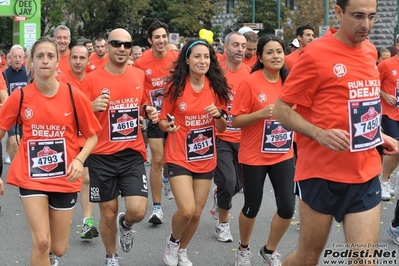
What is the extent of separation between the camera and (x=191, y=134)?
23.1ft

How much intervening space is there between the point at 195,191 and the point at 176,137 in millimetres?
527

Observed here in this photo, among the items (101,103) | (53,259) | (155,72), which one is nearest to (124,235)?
(53,259)

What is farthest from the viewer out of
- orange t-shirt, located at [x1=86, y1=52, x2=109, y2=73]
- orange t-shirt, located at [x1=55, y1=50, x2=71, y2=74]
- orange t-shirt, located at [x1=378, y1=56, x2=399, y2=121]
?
orange t-shirt, located at [x1=86, y1=52, x2=109, y2=73]

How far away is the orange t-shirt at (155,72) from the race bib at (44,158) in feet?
12.7

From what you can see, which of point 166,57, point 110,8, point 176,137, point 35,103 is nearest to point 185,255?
point 176,137

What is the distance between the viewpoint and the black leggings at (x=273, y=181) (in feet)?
22.1

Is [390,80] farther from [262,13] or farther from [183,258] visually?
[262,13]

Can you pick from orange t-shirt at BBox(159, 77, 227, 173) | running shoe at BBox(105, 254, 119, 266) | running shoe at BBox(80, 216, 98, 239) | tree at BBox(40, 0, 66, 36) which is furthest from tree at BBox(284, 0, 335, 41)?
running shoe at BBox(105, 254, 119, 266)

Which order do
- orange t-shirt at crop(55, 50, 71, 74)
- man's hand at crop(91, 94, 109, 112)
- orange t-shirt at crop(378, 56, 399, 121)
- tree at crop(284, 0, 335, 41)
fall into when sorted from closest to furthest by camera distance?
1. man's hand at crop(91, 94, 109, 112)
2. orange t-shirt at crop(378, 56, 399, 121)
3. orange t-shirt at crop(55, 50, 71, 74)
4. tree at crop(284, 0, 335, 41)

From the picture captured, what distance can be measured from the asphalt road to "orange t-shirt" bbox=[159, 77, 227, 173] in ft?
3.32

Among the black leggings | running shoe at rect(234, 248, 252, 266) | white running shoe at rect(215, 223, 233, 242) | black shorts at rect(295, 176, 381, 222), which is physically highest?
black shorts at rect(295, 176, 381, 222)

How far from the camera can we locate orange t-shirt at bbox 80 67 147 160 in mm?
6973

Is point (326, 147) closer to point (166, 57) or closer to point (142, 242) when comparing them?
point (142, 242)

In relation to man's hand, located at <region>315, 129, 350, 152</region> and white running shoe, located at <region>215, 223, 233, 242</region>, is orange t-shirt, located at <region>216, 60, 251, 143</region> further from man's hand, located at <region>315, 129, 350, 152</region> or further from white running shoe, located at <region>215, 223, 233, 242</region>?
man's hand, located at <region>315, 129, 350, 152</region>
